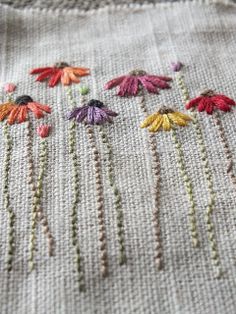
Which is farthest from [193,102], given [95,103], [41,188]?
[41,188]

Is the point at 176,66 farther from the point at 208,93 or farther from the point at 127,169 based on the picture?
the point at 127,169

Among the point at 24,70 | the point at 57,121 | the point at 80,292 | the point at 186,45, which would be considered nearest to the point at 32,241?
the point at 80,292

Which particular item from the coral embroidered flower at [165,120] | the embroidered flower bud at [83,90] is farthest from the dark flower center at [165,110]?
the embroidered flower bud at [83,90]

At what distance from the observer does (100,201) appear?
21.6 inches

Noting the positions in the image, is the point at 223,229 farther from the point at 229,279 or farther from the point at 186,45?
the point at 186,45

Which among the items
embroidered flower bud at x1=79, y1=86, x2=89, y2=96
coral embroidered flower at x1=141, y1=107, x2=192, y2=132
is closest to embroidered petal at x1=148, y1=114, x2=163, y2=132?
coral embroidered flower at x1=141, y1=107, x2=192, y2=132

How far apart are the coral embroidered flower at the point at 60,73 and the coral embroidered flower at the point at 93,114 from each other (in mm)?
65

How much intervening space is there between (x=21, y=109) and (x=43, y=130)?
52mm

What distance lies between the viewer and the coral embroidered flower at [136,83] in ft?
2.23

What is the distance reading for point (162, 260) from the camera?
0.50 m

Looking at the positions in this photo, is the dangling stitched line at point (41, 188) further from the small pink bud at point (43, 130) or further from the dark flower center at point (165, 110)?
the dark flower center at point (165, 110)

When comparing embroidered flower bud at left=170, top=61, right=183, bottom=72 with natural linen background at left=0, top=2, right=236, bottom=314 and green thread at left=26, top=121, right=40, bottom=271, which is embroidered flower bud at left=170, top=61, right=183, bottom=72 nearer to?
natural linen background at left=0, top=2, right=236, bottom=314

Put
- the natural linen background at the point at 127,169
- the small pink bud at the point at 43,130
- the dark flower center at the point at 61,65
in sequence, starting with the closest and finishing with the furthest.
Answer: the natural linen background at the point at 127,169, the small pink bud at the point at 43,130, the dark flower center at the point at 61,65

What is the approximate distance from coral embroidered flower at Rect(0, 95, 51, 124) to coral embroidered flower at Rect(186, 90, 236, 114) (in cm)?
19
